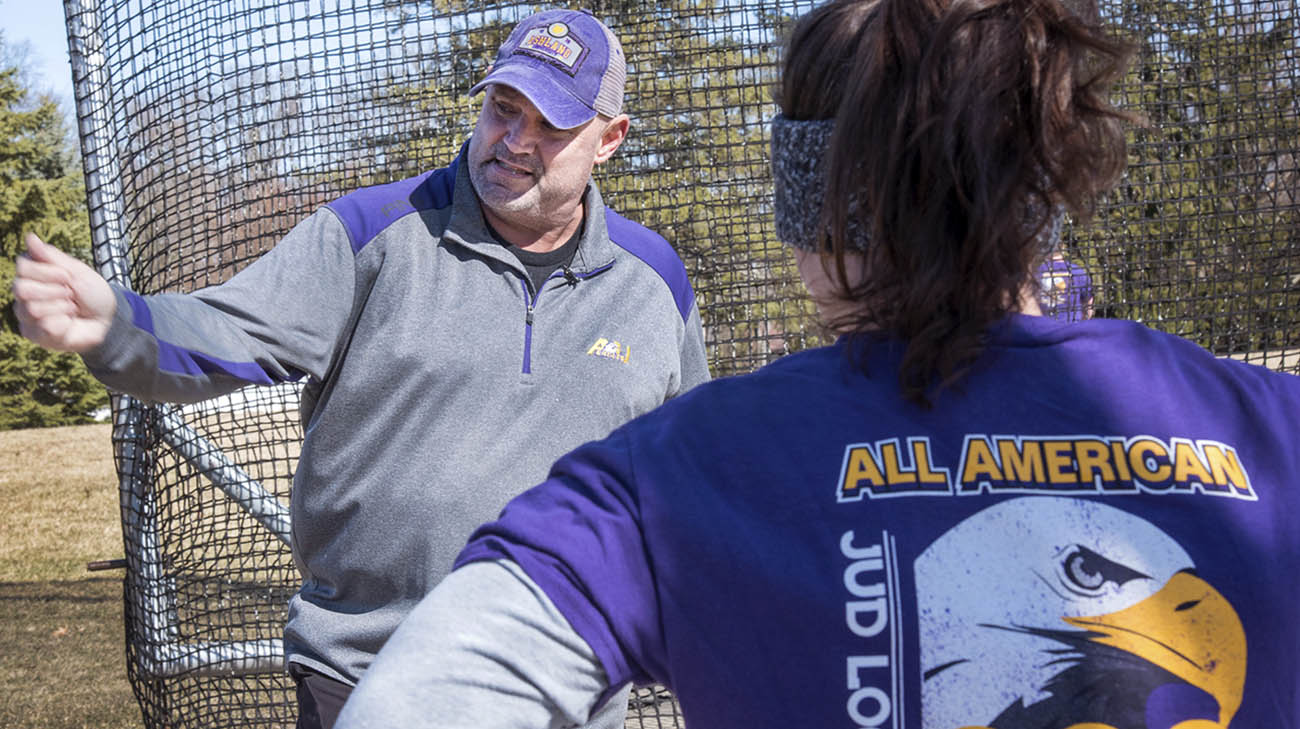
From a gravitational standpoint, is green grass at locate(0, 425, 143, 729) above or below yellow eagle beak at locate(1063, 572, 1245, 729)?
below

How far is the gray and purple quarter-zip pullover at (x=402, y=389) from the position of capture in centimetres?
232

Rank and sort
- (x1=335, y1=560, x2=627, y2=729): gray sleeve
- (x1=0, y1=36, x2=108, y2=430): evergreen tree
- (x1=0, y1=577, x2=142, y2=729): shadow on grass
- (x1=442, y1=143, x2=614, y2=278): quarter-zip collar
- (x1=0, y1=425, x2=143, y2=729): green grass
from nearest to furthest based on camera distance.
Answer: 1. (x1=335, y1=560, x2=627, y2=729): gray sleeve
2. (x1=442, y1=143, x2=614, y2=278): quarter-zip collar
3. (x1=0, y1=577, x2=142, y2=729): shadow on grass
4. (x1=0, y1=425, x2=143, y2=729): green grass
5. (x1=0, y1=36, x2=108, y2=430): evergreen tree

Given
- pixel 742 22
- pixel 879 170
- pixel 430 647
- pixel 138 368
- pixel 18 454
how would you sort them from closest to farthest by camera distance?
pixel 430 647 → pixel 879 170 → pixel 138 368 → pixel 742 22 → pixel 18 454

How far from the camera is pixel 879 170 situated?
1021 mm

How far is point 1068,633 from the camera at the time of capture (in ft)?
3.02

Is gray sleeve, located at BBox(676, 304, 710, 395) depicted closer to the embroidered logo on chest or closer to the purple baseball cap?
the embroidered logo on chest

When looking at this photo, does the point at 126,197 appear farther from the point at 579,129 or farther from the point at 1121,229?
the point at 1121,229

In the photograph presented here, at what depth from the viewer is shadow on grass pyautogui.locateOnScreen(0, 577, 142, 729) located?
5.31 meters

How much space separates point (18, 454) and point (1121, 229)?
12710 millimetres

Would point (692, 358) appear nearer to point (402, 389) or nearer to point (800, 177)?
point (402, 389)

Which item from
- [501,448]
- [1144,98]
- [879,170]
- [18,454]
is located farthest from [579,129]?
[18,454]

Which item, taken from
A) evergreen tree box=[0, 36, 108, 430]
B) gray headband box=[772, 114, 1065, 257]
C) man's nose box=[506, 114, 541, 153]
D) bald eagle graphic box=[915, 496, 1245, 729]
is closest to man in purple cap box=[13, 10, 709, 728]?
man's nose box=[506, 114, 541, 153]

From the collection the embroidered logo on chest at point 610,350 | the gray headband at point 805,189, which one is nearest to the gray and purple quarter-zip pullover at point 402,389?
the embroidered logo on chest at point 610,350

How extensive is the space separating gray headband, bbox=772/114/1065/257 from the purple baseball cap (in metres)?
1.41
